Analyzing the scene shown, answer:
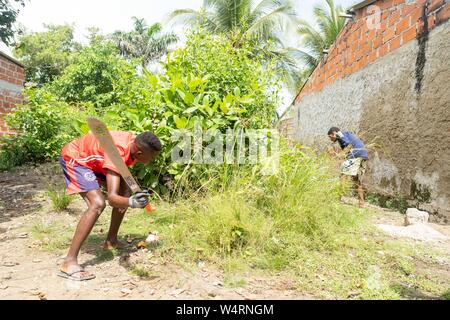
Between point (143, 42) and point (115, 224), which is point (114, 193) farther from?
point (143, 42)

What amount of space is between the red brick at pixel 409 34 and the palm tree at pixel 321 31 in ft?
45.1

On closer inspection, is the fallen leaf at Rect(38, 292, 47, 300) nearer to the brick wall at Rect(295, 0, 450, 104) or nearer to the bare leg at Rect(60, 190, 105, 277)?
the bare leg at Rect(60, 190, 105, 277)

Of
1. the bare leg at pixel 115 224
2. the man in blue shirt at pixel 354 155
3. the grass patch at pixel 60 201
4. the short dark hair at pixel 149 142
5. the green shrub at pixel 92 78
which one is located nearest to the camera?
the short dark hair at pixel 149 142

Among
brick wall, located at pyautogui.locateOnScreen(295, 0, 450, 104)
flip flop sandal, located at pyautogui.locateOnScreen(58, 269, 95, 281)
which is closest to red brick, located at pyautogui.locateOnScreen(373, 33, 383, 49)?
brick wall, located at pyautogui.locateOnScreen(295, 0, 450, 104)

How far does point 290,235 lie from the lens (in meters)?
3.54

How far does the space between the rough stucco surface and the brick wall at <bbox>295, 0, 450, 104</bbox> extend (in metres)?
0.18

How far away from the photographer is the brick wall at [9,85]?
26.0 ft

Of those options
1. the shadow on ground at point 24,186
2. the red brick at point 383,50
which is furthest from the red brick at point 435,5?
the shadow on ground at point 24,186

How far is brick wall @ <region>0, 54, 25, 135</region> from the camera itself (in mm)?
7934

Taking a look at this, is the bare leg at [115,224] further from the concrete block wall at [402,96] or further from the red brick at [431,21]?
the red brick at [431,21]

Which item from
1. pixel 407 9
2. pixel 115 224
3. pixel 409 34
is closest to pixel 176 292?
pixel 115 224

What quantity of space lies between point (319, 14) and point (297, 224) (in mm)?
18384
